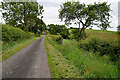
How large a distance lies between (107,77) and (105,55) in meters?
3.45

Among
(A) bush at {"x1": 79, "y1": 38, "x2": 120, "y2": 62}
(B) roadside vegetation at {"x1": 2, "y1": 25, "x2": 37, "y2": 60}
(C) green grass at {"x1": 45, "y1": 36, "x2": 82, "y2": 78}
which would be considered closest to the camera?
(C) green grass at {"x1": 45, "y1": 36, "x2": 82, "y2": 78}

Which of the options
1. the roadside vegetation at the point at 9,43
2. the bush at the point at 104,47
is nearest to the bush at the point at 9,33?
the roadside vegetation at the point at 9,43

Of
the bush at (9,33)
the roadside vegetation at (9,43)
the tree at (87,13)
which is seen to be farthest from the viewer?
the tree at (87,13)

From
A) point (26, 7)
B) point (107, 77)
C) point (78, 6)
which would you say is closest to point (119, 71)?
point (107, 77)

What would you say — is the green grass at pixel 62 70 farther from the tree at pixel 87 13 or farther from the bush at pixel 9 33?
the tree at pixel 87 13

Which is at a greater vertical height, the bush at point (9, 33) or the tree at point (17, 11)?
the tree at point (17, 11)

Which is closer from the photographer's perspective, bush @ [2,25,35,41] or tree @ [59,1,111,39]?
bush @ [2,25,35,41]

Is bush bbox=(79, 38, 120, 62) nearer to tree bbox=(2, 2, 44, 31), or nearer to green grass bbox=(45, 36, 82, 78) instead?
green grass bbox=(45, 36, 82, 78)

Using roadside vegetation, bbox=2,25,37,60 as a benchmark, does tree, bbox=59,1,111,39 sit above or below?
above

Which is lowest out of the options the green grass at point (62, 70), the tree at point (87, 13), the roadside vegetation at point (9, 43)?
the green grass at point (62, 70)

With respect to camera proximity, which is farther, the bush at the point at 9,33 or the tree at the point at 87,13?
the tree at the point at 87,13

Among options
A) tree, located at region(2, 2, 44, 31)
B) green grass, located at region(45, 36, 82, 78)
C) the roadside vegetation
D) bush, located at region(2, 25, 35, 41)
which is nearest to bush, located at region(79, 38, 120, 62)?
green grass, located at region(45, 36, 82, 78)

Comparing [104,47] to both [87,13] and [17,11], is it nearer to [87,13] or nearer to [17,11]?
[87,13]

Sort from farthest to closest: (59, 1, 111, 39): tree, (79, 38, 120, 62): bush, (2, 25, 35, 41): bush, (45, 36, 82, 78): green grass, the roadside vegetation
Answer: (59, 1, 111, 39): tree → (2, 25, 35, 41): bush → the roadside vegetation → (79, 38, 120, 62): bush → (45, 36, 82, 78): green grass
